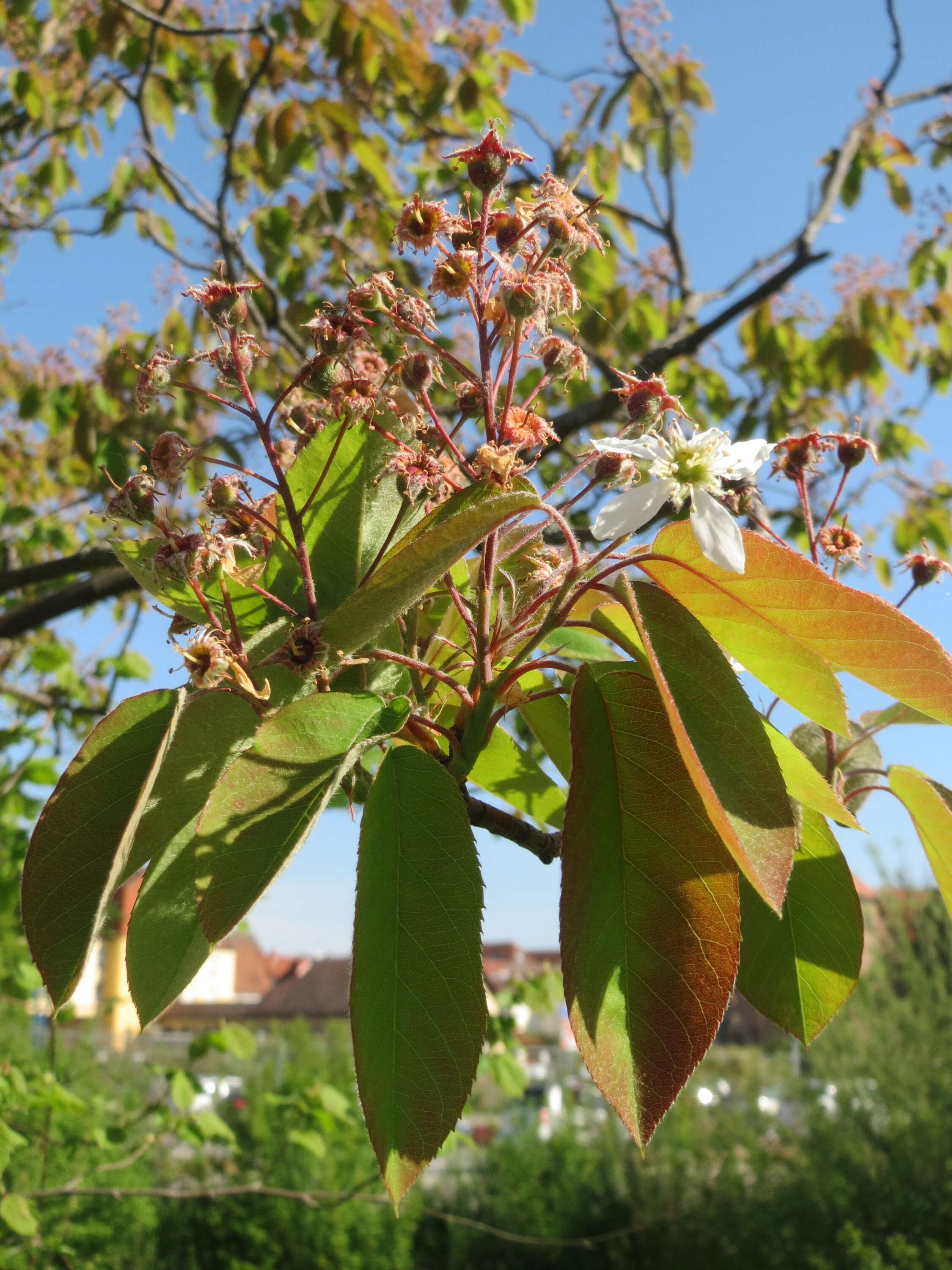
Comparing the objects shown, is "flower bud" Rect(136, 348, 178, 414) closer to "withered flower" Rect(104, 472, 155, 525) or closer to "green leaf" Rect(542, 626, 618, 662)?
→ "withered flower" Rect(104, 472, 155, 525)

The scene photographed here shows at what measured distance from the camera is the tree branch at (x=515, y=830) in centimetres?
55

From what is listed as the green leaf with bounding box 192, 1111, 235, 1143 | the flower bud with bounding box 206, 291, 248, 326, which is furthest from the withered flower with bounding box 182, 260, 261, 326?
the green leaf with bounding box 192, 1111, 235, 1143

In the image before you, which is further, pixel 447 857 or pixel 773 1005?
pixel 773 1005

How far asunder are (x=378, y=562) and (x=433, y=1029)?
233mm

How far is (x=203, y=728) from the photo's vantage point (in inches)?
18.7

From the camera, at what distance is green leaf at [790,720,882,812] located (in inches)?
26.2

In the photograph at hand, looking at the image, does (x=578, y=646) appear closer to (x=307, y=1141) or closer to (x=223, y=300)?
(x=223, y=300)

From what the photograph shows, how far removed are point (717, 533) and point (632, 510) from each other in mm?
56

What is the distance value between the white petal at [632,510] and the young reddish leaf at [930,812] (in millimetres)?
247

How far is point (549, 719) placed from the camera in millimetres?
587

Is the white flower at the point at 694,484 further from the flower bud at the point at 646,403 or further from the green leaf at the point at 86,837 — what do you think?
the green leaf at the point at 86,837

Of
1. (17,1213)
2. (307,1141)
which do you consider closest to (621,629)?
(17,1213)

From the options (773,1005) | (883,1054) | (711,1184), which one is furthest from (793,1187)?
(773,1005)

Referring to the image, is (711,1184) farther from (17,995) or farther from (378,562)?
(378,562)
